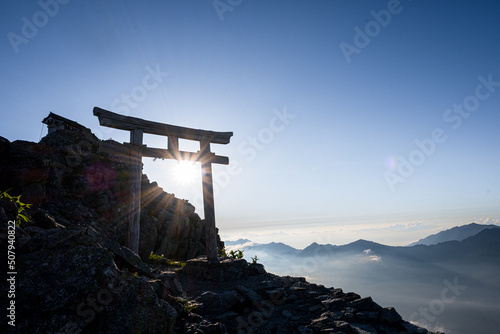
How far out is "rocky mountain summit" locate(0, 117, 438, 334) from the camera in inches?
136

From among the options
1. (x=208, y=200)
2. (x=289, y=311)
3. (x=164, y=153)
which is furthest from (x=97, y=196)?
(x=289, y=311)

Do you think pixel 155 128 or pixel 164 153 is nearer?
pixel 155 128

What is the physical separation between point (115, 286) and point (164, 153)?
805 cm

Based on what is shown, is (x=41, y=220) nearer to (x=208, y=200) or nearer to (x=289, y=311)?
(x=208, y=200)

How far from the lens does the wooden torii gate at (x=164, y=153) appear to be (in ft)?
31.8

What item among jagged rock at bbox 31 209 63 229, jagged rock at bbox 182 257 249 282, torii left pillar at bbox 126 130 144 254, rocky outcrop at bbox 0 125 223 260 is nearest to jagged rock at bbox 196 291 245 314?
jagged rock at bbox 182 257 249 282

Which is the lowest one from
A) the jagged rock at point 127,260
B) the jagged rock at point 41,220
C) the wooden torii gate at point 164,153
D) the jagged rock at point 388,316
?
the jagged rock at point 388,316

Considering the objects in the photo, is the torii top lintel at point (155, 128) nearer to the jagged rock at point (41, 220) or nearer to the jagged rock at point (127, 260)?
the jagged rock at point (41, 220)

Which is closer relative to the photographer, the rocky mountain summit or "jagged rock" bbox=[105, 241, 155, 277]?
the rocky mountain summit

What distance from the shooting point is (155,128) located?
1100cm

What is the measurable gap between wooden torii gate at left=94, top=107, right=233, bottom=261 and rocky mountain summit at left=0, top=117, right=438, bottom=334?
1.19 meters

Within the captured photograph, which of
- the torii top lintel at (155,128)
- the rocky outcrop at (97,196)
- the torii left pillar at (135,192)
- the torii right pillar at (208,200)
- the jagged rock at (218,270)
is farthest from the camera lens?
the torii right pillar at (208,200)

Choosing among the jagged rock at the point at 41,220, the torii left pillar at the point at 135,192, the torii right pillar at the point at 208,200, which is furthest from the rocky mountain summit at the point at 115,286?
the torii left pillar at the point at 135,192

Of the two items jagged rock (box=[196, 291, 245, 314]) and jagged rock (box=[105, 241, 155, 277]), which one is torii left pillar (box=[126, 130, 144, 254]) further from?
jagged rock (box=[105, 241, 155, 277])
